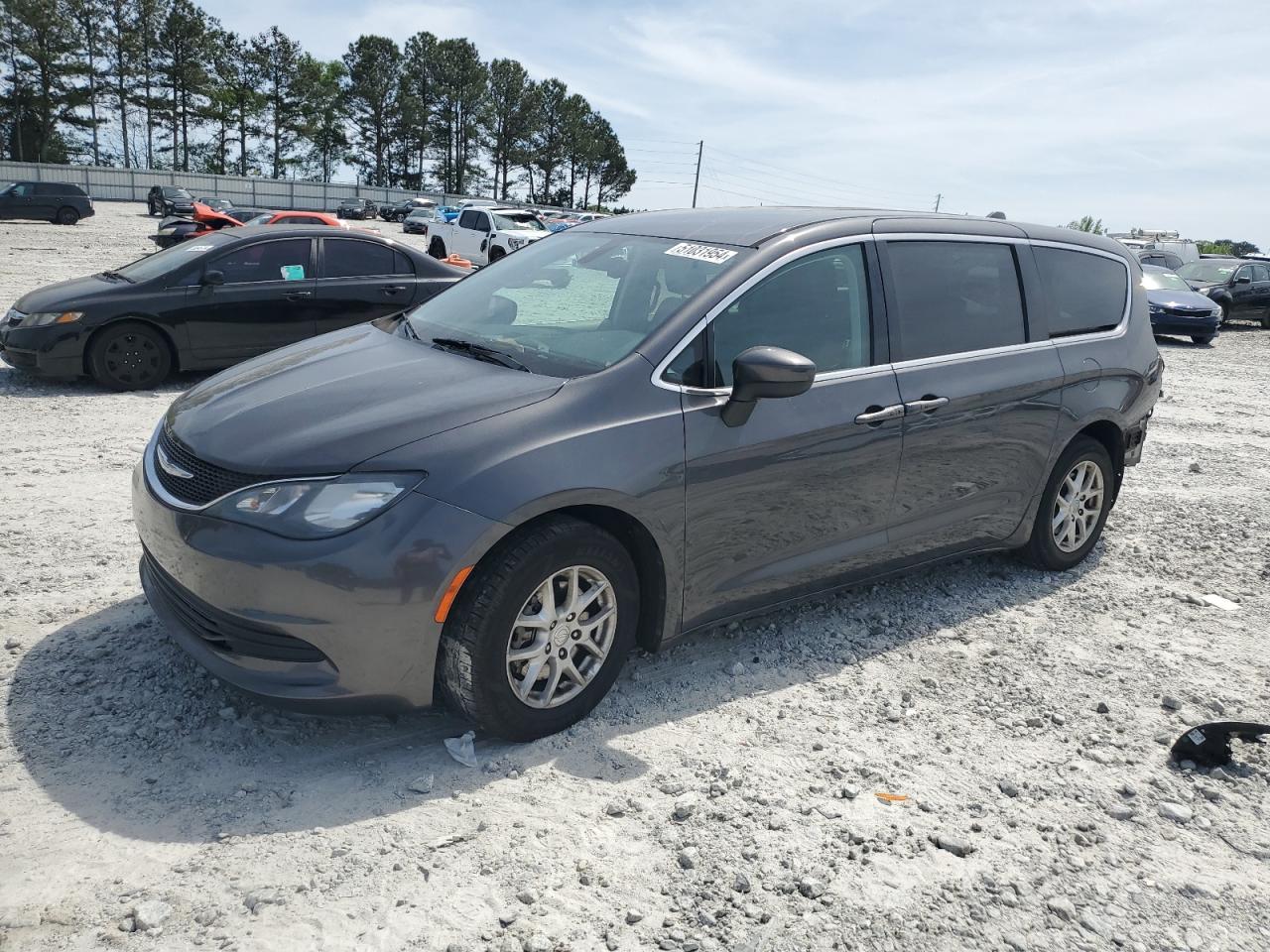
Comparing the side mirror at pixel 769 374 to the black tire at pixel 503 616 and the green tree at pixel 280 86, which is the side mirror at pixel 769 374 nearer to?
the black tire at pixel 503 616

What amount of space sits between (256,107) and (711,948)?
88693mm

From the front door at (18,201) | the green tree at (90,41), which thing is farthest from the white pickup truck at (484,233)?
the green tree at (90,41)

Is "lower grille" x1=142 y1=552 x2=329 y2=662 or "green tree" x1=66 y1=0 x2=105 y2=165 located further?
"green tree" x1=66 y1=0 x2=105 y2=165

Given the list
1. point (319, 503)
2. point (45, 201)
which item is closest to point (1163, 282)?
point (319, 503)

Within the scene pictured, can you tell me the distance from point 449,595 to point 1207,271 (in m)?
25.1

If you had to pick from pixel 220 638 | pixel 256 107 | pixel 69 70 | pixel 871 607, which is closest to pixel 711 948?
pixel 220 638

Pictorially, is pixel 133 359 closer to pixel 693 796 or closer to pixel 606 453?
pixel 606 453

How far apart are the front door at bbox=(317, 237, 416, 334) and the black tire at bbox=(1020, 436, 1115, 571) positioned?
257 inches

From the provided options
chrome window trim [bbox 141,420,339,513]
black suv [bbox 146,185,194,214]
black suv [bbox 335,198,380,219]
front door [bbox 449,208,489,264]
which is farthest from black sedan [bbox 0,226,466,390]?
black suv [bbox 335,198,380,219]

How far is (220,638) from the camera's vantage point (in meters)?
3.17

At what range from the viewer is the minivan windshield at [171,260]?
9.05 metres

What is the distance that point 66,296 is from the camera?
28.6 ft

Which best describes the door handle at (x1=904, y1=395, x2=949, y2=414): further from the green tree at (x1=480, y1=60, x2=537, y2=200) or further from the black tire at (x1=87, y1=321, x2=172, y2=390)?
the green tree at (x1=480, y1=60, x2=537, y2=200)

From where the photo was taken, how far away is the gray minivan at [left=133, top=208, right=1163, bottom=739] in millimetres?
3047
